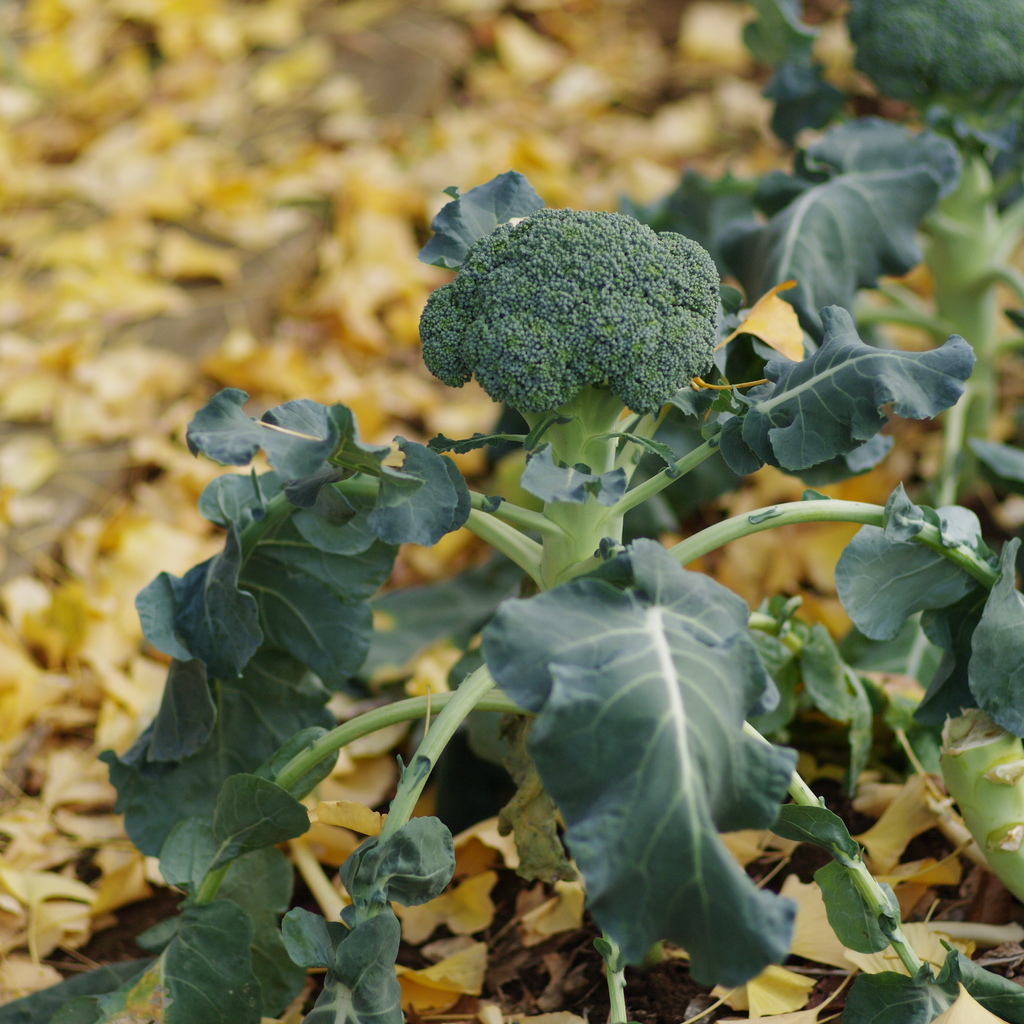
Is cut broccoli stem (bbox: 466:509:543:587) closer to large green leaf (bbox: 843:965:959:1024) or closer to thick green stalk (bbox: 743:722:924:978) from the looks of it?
thick green stalk (bbox: 743:722:924:978)

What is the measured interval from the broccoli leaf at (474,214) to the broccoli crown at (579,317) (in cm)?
9

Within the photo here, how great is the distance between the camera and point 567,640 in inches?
31.3

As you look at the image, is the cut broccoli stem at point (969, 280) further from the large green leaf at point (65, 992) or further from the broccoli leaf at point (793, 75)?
the large green leaf at point (65, 992)

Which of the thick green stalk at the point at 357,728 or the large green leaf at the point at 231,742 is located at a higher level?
the thick green stalk at the point at 357,728

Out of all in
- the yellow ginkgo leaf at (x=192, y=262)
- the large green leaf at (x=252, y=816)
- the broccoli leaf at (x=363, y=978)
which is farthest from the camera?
the yellow ginkgo leaf at (x=192, y=262)

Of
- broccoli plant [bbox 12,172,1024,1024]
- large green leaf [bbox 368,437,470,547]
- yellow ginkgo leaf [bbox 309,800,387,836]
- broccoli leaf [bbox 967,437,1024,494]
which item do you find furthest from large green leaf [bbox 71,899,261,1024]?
broccoli leaf [bbox 967,437,1024,494]

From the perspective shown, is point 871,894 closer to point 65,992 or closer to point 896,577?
point 896,577

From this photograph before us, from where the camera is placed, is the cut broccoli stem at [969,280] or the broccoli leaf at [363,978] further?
the cut broccoli stem at [969,280]

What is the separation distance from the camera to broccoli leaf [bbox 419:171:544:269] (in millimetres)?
1081

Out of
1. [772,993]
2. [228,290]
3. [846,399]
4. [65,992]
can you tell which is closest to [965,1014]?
[772,993]

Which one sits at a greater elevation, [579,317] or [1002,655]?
[579,317]

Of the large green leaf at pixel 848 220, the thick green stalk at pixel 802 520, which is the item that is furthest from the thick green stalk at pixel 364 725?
the large green leaf at pixel 848 220

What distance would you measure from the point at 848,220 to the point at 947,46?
1.30 feet

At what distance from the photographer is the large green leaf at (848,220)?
4.48 ft
